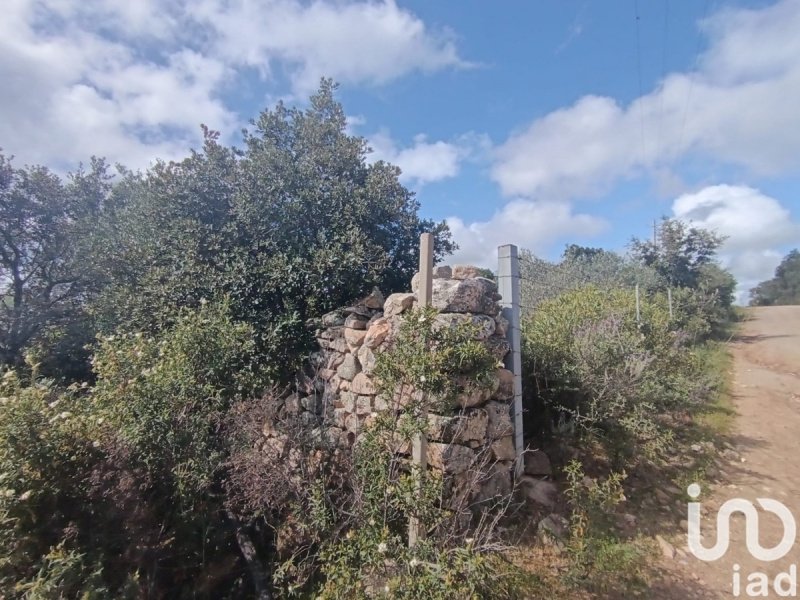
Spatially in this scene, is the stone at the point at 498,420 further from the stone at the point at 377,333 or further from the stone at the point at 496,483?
the stone at the point at 377,333

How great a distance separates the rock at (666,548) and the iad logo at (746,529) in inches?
7.0

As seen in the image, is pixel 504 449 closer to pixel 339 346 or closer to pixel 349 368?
pixel 349 368

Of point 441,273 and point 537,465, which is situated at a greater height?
point 441,273

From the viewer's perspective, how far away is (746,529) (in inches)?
152

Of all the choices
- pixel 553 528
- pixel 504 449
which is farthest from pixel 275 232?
pixel 553 528

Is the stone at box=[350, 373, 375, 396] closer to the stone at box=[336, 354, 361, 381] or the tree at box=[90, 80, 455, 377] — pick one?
the stone at box=[336, 354, 361, 381]

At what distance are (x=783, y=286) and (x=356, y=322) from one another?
4906cm

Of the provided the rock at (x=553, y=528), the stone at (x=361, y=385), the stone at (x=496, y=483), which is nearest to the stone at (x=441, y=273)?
the stone at (x=361, y=385)

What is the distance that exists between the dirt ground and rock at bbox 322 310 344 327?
3.62 metres

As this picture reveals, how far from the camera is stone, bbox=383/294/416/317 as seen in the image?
13.1 feet

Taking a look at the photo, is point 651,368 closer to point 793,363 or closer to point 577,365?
point 577,365

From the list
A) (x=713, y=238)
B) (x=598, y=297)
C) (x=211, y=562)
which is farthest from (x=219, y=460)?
(x=713, y=238)

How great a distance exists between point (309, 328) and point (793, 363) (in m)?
12.0

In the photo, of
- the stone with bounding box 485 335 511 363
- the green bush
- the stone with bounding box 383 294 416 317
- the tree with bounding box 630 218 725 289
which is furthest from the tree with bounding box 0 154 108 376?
the tree with bounding box 630 218 725 289
